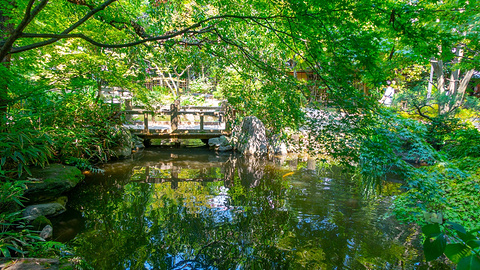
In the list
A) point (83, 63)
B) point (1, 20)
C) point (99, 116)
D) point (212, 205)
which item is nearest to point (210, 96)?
point (99, 116)

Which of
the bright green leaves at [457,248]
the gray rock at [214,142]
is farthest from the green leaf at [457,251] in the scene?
the gray rock at [214,142]

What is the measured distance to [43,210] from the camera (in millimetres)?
4578

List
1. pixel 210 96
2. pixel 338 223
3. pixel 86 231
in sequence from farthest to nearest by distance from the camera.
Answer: pixel 210 96, pixel 338 223, pixel 86 231

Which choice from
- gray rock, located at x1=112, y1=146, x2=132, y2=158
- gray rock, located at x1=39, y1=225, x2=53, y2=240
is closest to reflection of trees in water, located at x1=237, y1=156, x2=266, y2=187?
gray rock, located at x1=112, y1=146, x2=132, y2=158

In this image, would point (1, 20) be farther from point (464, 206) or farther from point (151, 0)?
point (464, 206)

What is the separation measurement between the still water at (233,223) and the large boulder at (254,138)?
101 inches

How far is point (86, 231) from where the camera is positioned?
4340mm

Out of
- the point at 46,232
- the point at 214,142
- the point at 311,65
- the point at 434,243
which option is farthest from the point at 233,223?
the point at 214,142

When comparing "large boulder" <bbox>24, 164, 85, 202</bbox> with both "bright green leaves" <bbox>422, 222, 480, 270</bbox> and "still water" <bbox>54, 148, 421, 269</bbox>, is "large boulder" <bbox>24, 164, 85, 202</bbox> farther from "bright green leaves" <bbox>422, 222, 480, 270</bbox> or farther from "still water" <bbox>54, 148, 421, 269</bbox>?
"bright green leaves" <bbox>422, 222, 480, 270</bbox>

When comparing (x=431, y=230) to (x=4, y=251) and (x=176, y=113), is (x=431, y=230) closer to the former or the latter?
(x=4, y=251)

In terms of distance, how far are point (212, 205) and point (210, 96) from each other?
1126 cm

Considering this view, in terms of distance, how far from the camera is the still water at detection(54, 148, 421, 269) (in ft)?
12.1

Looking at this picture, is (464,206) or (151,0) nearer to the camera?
(464,206)

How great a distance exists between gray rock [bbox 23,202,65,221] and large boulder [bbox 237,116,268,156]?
→ 6.46 m
